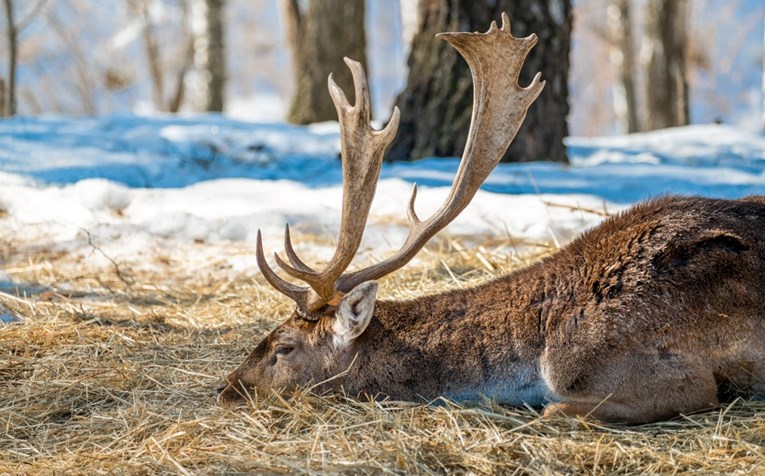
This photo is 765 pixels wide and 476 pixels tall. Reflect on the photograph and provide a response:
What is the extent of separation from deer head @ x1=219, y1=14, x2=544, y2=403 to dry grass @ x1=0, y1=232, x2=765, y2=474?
0.55 feet

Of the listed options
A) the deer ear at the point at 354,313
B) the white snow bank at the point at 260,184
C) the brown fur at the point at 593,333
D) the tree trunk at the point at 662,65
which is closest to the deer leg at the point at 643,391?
the brown fur at the point at 593,333

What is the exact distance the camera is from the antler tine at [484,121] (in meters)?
3.88

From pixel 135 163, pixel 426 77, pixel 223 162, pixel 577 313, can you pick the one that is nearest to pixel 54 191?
pixel 135 163

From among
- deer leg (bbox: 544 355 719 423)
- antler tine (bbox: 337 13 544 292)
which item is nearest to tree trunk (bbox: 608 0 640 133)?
antler tine (bbox: 337 13 544 292)

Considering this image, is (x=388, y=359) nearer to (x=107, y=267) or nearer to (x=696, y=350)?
(x=696, y=350)

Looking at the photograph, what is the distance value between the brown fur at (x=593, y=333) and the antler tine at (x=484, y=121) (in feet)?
0.81

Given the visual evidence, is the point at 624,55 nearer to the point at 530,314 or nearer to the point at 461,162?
the point at 461,162

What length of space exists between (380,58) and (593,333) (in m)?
40.7

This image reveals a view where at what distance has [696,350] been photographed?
11.4 ft

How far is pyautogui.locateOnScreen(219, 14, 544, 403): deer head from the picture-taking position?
3.74 meters

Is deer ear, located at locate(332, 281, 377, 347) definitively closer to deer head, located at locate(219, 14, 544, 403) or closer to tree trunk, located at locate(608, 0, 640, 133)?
deer head, located at locate(219, 14, 544, 403)

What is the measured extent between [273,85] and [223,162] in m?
35.7

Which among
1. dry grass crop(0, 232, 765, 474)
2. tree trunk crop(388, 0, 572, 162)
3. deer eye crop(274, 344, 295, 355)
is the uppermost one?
tree trunk crop(388, 0, 572, 162)

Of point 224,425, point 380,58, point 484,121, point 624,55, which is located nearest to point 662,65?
point 624,55
